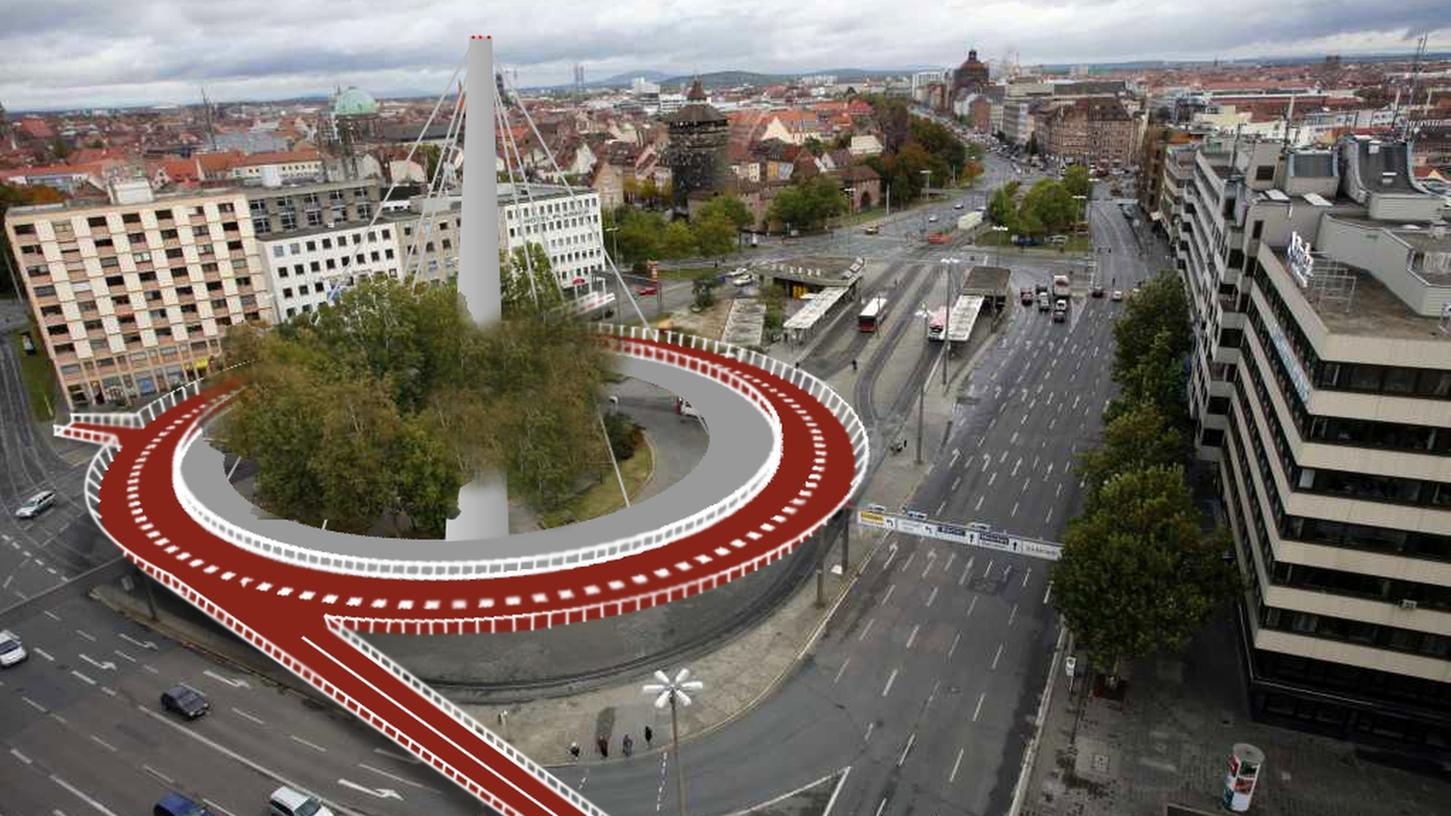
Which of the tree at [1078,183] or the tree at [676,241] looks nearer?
the tree at [676,241]

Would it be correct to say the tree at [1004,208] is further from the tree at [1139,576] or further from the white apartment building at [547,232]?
the tree at [1139,576]

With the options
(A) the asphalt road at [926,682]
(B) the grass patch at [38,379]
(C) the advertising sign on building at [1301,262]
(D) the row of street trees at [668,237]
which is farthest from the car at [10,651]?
(D) the row of street trees at [668,237]

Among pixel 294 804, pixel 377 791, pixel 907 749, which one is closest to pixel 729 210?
pixel 907 749

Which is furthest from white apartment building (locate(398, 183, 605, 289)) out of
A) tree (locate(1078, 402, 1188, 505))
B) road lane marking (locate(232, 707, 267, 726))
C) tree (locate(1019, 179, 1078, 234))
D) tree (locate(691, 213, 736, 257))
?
tree (locate(1019, 179, 1078, 234))

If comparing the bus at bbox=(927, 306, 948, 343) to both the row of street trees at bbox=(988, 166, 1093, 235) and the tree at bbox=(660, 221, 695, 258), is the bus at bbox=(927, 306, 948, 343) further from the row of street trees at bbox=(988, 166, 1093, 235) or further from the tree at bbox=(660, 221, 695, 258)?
the row of street trees at bbox=(988, 166, 1093, 235)

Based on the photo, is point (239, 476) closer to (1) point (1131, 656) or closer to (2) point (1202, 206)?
(1) point (1131, 656)

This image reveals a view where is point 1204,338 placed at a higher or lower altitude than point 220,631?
higher

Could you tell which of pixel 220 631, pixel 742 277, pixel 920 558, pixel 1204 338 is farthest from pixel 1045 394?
pixel 220 631
